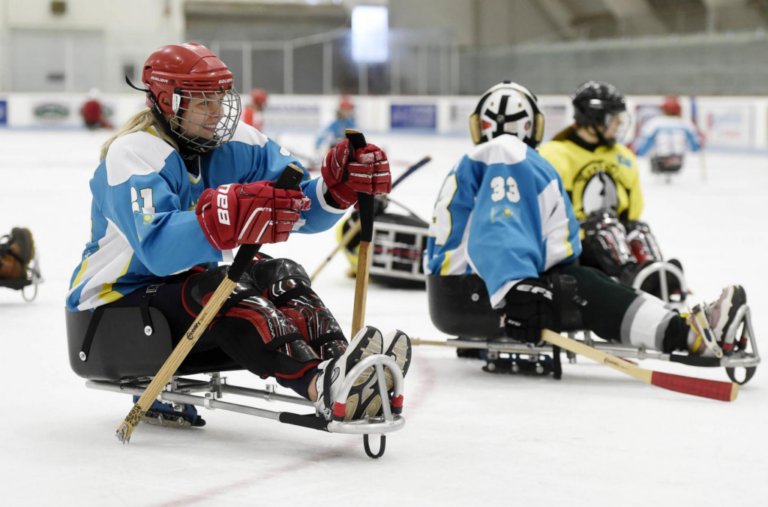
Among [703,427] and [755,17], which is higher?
[755,17]

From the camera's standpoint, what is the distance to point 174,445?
8.84 ft

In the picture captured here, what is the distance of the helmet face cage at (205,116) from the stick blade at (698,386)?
4.94 ft

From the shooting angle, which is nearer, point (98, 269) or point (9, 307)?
point (98, 269)

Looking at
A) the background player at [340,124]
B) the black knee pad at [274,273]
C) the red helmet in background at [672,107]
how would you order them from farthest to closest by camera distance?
the background player at [340,124]
the red helmet in background at [672,107]
the black knee pad at [274,273]

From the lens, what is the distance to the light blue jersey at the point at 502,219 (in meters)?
3.49

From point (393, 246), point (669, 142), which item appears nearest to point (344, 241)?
point (393, 246)

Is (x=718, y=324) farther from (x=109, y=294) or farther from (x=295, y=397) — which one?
(x=109, y=294)

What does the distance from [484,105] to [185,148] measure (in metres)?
1.42

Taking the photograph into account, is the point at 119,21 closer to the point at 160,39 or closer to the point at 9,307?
the point at 160,39

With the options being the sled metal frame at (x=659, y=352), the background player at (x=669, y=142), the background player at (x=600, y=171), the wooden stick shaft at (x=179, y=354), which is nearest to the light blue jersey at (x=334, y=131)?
the background player at (x=669, y=142)

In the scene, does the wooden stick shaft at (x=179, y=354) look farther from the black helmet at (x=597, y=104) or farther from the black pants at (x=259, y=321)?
the black helmet at (x=597, y=104)

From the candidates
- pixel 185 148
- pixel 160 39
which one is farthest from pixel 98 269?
pixel 160 39

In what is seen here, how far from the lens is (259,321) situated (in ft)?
8.22

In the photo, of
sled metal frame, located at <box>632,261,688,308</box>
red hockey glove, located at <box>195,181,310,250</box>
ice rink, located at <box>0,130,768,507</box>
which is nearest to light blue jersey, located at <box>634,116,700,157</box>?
ice rink, located at <box>0,130,768,507</box>
